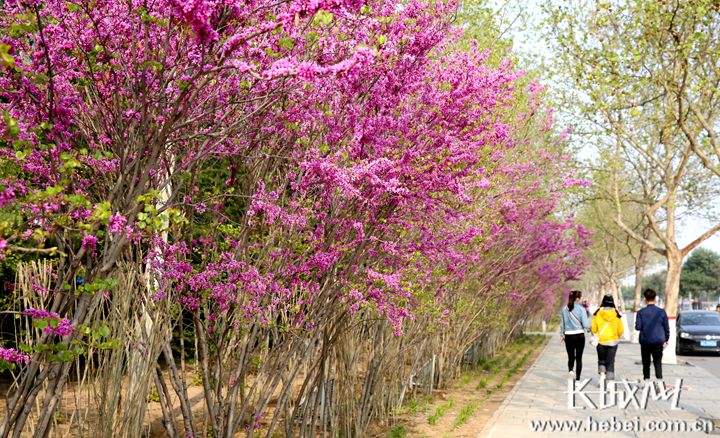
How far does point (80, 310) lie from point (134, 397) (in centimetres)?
194

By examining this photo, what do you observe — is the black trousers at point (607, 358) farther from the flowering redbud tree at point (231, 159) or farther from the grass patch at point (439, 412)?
the flowering redbud tree at point (231, 159)

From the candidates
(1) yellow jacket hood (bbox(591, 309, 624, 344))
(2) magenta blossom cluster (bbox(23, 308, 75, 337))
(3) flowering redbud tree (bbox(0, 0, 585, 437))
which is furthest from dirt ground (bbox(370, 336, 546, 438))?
(2) magenta blossom cluster (bbox(23, 308, 75, 337))

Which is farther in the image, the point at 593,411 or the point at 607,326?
the point at 607,326

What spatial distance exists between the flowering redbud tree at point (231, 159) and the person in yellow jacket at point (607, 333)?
584 cm

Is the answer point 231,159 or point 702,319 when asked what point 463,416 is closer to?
point 231,159

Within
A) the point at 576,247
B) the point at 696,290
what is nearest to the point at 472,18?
the point at 576,247

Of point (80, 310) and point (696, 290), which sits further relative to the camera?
point (696, 290)

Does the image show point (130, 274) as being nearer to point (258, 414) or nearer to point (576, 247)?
point (258, 414)

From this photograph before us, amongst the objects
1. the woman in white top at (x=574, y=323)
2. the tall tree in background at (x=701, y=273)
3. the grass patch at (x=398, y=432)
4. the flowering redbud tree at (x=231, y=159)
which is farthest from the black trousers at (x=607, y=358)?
the tall tree in background at (x=701, y=273)

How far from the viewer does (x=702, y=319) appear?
1083 inches

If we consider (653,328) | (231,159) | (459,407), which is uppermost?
(231,159)

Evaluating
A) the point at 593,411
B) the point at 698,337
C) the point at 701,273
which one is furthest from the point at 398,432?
the point at 701,273

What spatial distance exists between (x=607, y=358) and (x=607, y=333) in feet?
1.55

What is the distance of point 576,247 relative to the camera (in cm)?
2380
